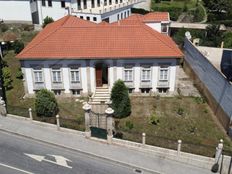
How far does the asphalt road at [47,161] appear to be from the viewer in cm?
2025

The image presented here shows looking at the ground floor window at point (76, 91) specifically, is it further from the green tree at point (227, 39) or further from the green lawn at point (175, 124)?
the green tree at point (227, 39)

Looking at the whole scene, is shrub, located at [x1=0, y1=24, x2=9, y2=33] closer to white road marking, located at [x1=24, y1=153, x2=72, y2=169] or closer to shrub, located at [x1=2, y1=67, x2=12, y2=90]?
shrub, located at [x1=2, y1=67, x2=12, y2=90]

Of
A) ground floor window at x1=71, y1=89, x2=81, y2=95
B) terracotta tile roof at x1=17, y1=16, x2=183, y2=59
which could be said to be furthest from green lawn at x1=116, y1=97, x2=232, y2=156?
ground floor window at x1=71, y1=89, x2=81, y2=95

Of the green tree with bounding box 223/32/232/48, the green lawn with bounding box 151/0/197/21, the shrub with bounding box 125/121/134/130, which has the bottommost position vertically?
the shrub with bounding box 125/121/134/130

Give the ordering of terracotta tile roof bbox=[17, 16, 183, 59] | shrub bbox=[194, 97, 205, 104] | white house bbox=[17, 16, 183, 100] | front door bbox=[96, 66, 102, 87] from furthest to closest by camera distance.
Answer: shrub bbox=[194, 97, 205, 104] → front door bbox=[96, 66, 102, 87] → white house bbox=[17, 16, 183, 100] → terracotta tile roof bbox=[17, 16, 183, 59]

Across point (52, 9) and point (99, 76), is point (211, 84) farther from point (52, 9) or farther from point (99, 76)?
point (52, 9)

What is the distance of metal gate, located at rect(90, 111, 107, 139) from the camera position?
22.7 m

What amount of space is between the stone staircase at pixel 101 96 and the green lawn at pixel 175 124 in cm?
263

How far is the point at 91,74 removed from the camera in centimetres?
3002

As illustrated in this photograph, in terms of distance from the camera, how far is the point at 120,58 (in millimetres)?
29031

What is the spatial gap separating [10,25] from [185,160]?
136 feet

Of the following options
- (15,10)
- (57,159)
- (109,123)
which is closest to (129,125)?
(109,123)

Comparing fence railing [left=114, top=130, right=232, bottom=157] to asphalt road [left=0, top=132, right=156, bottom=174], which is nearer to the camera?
asphalt road [left=0, top=132, right=156, bottom=174]

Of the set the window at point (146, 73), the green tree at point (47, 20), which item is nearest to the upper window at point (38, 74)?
the window at point (146, 73)
